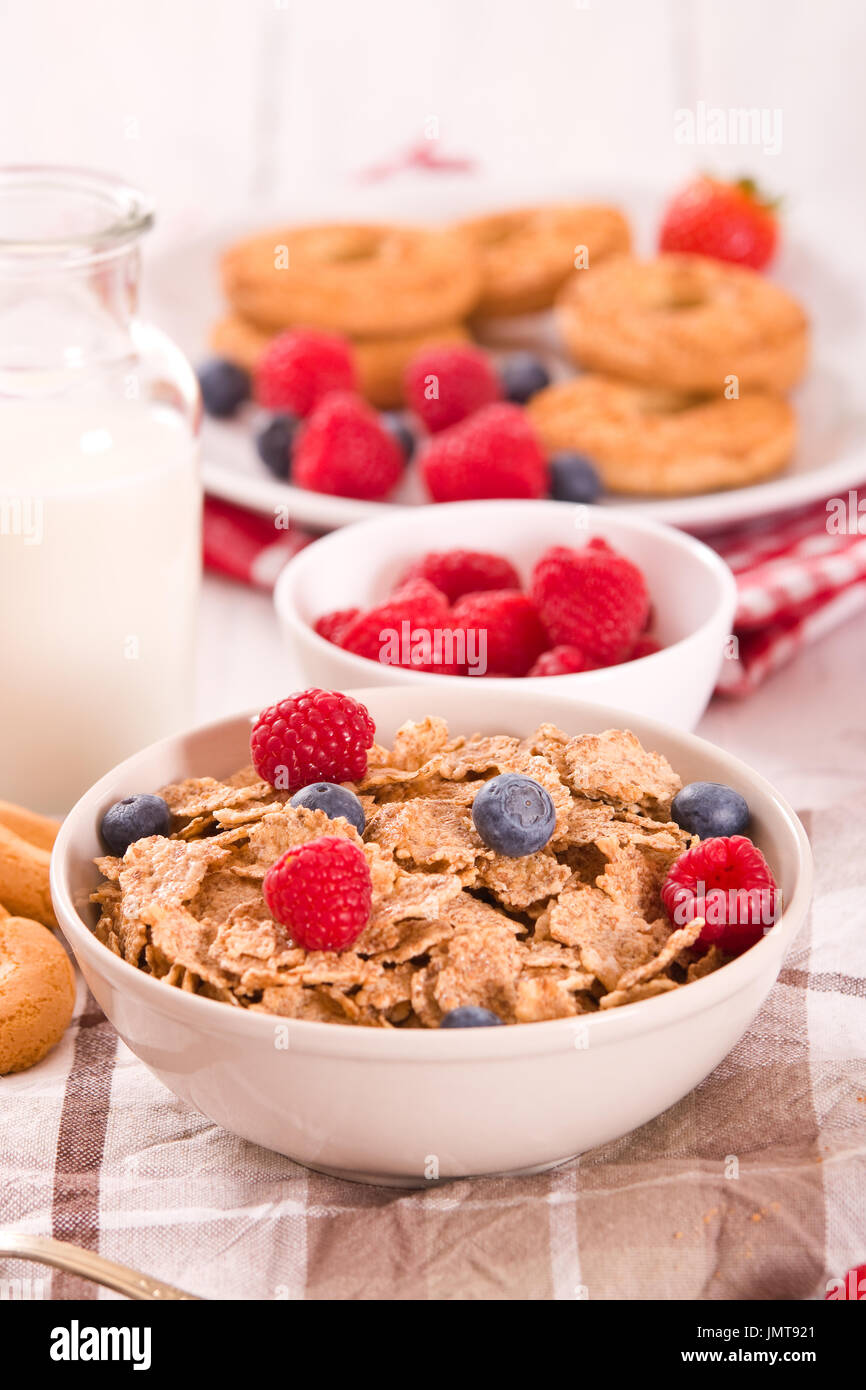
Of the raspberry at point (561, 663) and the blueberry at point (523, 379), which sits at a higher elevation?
the blueberry at point (523, 379)

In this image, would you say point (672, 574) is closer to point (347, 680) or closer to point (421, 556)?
point (421, 556)

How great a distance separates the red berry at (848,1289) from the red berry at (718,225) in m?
1.89

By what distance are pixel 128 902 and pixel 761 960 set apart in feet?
1.47

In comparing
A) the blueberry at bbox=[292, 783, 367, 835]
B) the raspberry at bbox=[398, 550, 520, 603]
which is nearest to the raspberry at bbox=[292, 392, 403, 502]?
the raspberry at bbox=[398, 550, 520, 603]

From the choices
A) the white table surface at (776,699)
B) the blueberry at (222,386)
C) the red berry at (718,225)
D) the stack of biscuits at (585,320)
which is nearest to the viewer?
the white table surface at (776,699)

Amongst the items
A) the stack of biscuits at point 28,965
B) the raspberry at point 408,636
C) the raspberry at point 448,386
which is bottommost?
the stack of biscuits at point 28,965

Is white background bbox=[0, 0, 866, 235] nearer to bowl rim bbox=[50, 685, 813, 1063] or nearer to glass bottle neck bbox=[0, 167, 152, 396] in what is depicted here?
glass bottle neck bbox=[0, 167, 152, 396]

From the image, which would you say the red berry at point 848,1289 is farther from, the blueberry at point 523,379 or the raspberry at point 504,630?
the blueberry at point 523,379

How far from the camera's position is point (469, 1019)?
973 mm

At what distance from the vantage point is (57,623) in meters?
1.51

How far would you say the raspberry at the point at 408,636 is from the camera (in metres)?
1.48

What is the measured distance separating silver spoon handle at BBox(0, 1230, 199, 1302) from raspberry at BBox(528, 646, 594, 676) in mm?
680

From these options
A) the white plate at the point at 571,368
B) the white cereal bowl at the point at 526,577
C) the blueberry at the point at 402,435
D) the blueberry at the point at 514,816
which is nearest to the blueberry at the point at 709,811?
the blueberry at the point at 514,816

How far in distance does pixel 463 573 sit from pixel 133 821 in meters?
0.59
